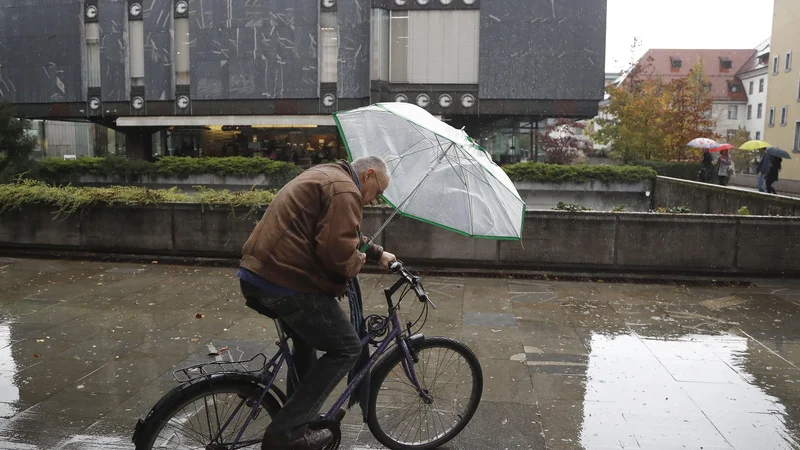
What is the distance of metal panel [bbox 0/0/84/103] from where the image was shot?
3112 centimetres

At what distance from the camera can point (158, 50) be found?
99.2 feet

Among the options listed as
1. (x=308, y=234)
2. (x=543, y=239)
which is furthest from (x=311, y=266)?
(x=543, y=239)

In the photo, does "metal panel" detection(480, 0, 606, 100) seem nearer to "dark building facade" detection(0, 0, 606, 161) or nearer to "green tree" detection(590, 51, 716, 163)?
"dark building facade" detection(0, 0, 606, 161)

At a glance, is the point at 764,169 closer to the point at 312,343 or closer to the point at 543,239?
the point at 543,239

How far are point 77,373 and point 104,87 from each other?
29.5 metres

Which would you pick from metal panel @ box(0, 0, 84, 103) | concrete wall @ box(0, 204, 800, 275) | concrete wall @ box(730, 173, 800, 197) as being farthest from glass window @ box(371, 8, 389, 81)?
concrete wall @ box(730, 173, 800, 197)

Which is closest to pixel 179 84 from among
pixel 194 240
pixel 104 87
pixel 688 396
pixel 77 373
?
pixel 104 87

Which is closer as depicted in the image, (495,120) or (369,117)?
(369,117)

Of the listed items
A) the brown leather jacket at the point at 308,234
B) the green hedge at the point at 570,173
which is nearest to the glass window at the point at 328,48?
the green hedge at the point at 570,173

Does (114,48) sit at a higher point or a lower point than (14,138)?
higher

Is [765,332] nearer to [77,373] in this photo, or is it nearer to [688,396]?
[688,396]

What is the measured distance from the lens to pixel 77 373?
5.27 m

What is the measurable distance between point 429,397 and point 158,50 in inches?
1187

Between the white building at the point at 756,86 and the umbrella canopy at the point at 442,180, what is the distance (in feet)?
278
